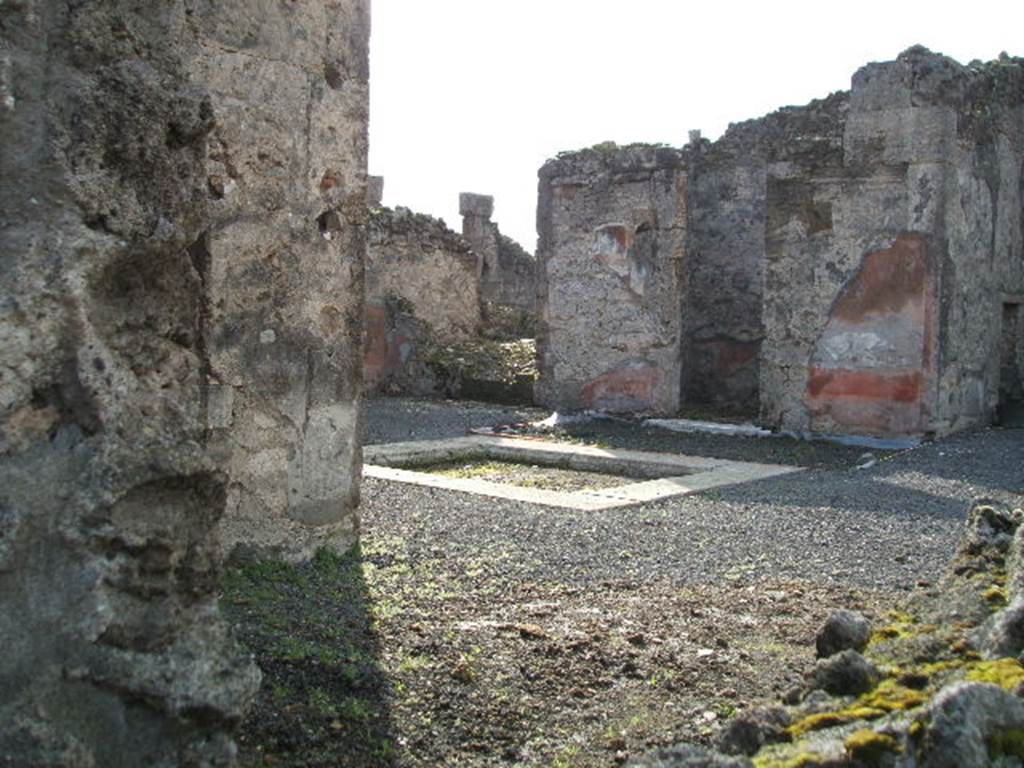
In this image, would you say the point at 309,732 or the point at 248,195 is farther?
the point at 248,195

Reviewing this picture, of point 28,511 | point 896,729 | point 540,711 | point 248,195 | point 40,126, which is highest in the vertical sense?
point 248,195

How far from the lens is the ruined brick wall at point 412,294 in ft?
48.0

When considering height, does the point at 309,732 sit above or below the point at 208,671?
below

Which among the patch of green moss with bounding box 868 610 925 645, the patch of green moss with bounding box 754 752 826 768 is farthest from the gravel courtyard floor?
the patch of green moss with bounding box 754 752 826 768

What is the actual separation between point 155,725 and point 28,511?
39 cm

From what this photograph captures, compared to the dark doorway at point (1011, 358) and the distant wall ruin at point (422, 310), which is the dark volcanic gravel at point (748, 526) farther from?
the distant wall ruin at point (422, 310)

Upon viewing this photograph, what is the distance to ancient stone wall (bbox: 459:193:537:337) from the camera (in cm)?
2120

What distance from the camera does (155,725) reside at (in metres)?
1.74

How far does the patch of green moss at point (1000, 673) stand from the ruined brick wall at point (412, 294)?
1227cm

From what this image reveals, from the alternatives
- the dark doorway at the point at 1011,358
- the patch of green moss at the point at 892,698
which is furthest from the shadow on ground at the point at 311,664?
the dark doorway at the point at 1011,358

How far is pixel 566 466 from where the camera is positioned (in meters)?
9.10

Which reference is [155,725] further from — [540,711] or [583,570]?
[583,570]

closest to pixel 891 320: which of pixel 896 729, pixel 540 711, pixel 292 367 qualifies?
pixel 292 367

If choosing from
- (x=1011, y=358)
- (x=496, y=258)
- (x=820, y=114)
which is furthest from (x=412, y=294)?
(x=1011, y=358)
